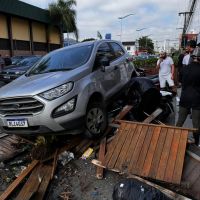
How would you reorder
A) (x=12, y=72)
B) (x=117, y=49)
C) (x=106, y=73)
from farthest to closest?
(x=12, y=72) → (x=117, y=49) → (x=106, y=73)

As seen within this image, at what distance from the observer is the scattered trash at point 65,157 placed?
5348mm

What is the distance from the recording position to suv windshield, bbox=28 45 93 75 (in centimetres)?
608

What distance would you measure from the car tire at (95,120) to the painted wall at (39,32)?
31430mm

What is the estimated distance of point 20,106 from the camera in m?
5.10

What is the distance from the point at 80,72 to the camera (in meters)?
5.55

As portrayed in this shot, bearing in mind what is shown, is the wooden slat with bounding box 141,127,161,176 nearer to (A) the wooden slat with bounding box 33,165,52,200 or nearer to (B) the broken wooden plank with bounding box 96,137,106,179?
(B) the broken wooden plank with bounding box 96,137,106,179

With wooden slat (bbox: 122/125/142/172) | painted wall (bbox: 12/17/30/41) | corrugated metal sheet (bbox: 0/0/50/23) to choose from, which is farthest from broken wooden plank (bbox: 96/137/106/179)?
painted wall (bbox: 12/17/30/41)

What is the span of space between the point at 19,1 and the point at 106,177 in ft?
96.8

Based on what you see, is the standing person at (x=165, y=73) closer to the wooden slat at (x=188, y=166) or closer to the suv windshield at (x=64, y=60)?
the suv windshield at (x=64, y=60)

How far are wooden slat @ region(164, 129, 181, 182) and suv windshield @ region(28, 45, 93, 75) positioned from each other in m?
2.25

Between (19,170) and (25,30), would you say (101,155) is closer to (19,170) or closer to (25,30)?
(19,170)

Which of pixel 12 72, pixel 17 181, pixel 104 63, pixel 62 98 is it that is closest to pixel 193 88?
pixel 104 63

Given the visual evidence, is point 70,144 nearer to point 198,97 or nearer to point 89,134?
point 89,134

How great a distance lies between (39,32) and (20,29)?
408 centimetres
